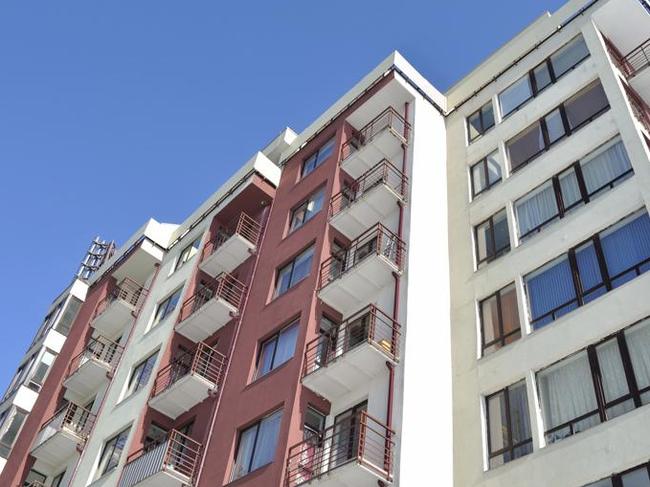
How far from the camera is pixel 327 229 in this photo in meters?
27.2

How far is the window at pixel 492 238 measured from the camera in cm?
2370

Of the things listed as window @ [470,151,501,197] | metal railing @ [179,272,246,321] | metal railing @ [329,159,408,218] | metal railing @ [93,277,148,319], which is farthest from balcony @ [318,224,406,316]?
metal railing @ [93,277,148,319]

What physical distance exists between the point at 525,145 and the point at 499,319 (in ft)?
25.7

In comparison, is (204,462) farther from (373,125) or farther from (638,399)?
(373,125)

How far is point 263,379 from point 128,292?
18756mm

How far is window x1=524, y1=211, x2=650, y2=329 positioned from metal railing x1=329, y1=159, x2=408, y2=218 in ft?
23.9

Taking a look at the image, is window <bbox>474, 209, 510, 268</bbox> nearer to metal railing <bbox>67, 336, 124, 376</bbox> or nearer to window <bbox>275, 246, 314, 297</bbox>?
window <bbox>275, 246, 314, 297</bbox>

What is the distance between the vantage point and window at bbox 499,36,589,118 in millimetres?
27062

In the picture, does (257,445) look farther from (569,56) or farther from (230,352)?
(569,56)

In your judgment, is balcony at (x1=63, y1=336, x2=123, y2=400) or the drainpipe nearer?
the drainpipe

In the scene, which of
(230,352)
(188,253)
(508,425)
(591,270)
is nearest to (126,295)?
(188,253)

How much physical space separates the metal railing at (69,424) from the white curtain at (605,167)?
23.1 meters

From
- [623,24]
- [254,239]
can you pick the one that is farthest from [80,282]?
[623,24]

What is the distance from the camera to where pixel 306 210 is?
3100 cm
